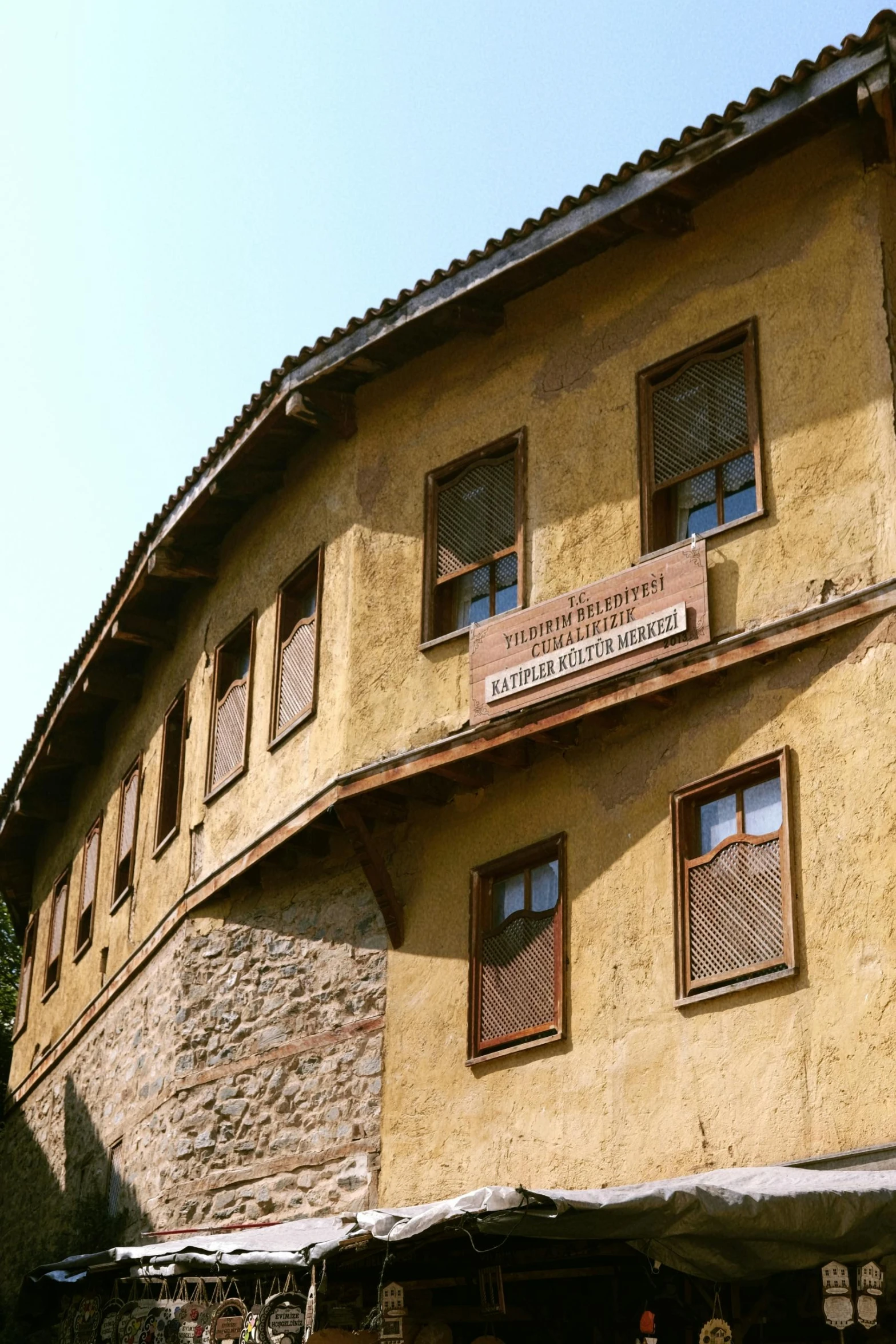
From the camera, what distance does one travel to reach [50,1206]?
19.0m

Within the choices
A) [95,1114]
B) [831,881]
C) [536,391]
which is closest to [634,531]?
[536,391]

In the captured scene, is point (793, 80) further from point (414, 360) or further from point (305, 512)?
point (305, 512)

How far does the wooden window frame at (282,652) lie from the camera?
45.3 feet

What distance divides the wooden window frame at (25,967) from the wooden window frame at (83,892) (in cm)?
296

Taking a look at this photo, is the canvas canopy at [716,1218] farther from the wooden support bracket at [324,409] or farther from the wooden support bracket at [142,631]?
→ the wooden support bracket at [142,631]

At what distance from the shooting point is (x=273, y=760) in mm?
14227

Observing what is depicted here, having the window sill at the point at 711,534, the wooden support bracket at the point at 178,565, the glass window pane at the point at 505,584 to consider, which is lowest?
the window sill at the point at 711,534

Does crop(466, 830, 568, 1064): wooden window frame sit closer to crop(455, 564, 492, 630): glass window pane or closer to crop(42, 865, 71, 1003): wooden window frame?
crop(455, 564, 492, 630): glass window pane

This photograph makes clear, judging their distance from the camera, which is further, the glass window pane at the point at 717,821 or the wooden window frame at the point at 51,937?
the wooden window frame at the point at 51,937

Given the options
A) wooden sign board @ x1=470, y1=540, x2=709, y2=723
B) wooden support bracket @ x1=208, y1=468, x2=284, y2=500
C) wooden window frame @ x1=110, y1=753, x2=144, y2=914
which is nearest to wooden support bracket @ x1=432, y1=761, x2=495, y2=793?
wooden sign board @ x1=470, y1=540, x2=709, y2=723

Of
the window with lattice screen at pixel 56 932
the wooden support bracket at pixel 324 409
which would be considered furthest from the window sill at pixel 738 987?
the window with lattice screen at pixel 56 932

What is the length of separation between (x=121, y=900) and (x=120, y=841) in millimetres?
899

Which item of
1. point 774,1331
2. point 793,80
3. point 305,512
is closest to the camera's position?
point 774,1331

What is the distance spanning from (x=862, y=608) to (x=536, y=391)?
11.9 feet
